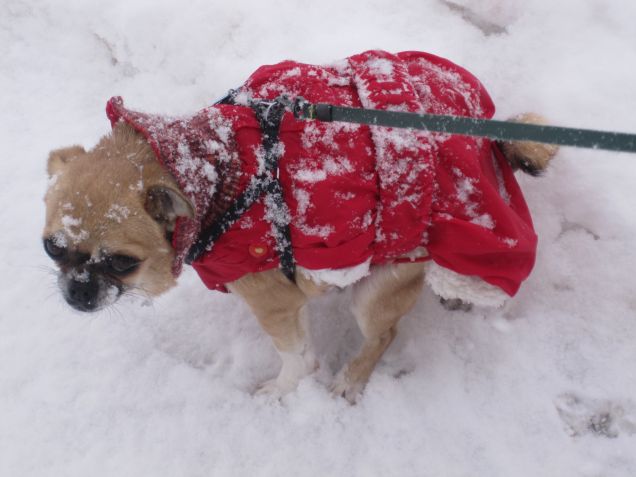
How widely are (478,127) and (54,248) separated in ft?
5.12

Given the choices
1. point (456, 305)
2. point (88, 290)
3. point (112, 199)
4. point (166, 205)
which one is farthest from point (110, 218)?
point (456, 305)

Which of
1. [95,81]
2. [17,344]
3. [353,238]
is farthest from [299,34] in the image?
[17,344]

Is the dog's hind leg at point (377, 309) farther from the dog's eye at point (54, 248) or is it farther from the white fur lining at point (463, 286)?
the dog's eye at point (54, 248)

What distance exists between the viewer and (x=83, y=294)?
1.78 meters

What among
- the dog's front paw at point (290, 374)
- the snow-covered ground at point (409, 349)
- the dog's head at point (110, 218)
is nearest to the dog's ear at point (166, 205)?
the dog's head at point (110, 218)

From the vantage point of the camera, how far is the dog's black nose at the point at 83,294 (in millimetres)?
1753

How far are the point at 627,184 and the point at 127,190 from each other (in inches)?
111

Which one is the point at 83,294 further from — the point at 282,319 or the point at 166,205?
the point at 282,319

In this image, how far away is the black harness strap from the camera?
176cm

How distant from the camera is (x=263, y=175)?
1768mm

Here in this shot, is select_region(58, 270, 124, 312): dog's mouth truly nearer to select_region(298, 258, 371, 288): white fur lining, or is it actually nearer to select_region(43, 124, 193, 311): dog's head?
select_region(43, 124, 193, 311): dog's head

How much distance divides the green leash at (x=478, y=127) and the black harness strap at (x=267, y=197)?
0.42 ft

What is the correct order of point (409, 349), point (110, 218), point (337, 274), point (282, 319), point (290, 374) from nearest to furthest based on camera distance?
point (110, 218)
point (337, 274)
point (282, 319)
point (290, 374)
point (409, 349)

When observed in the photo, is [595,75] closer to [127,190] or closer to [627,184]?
[627,184]
